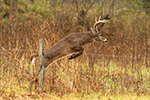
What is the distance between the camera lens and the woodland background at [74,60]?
8.10 metres

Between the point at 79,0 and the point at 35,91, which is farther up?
the point at 79,0

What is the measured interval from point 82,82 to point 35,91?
1.42 m

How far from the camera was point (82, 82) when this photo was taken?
812 cm

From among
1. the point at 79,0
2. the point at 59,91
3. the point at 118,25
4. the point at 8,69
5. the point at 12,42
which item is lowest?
the point at 59,91

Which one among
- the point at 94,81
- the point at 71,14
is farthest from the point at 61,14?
the point at 94,81

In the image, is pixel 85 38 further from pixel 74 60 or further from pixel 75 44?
pixel 74 60

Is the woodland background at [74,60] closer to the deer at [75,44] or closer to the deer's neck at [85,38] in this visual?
the deer at [75,44]

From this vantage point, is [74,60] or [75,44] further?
[74,60]

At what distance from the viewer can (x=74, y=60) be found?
29.8 ft

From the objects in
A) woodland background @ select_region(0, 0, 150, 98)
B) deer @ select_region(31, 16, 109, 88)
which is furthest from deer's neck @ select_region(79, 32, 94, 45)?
woodland background @ select_region(0, 0, 150, 98)

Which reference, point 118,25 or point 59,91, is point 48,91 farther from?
point 118,25

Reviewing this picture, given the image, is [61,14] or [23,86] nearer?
[23,86]

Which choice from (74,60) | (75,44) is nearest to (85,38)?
(75,44)

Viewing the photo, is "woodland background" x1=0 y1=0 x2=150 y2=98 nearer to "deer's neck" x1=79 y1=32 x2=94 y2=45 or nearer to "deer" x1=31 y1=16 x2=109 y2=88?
"deer" x1=31 y1=16 x2=109 y2=88
